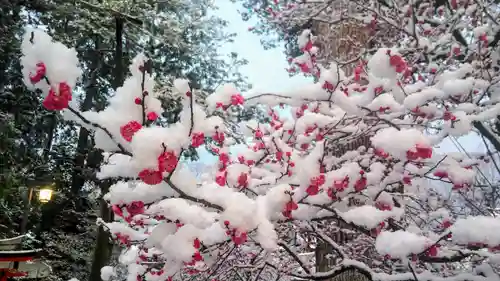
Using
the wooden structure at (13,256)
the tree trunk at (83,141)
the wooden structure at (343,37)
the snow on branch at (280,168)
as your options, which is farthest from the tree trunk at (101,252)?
the wooden structure at (343,37)

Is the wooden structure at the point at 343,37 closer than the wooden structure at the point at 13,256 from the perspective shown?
Yes

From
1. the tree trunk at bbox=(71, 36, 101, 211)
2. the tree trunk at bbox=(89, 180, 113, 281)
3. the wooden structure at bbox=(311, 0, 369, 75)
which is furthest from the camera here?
the tree trunk at bbox=(71, 36, 101, 211)

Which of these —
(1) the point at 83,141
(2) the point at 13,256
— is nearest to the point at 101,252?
(2) the point at 13,256

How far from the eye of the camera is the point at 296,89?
2.56 meters

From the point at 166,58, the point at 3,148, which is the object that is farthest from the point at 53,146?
the point at 166,58

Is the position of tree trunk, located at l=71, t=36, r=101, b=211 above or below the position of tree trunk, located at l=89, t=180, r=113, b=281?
above

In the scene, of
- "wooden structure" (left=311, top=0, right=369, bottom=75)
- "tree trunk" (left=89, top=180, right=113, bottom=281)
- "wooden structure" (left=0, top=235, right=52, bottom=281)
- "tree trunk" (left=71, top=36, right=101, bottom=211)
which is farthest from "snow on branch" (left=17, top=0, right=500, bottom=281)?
"tree trunk" (left=71, top=36, right=101, bottom=211)

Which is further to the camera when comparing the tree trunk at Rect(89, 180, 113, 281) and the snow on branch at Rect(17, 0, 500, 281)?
the tree trunk at Rect(89, 180, 113, 281)

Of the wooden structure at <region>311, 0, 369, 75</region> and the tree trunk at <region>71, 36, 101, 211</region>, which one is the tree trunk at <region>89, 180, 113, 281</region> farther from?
the wooden structure at <region>311, 0, 369, 75</region>

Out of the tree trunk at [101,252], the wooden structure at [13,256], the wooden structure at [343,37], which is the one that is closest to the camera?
the wooden structure at [343,37]

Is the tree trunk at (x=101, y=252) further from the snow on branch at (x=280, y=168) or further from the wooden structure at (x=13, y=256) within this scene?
the snow on branch at (x=280, y=168)

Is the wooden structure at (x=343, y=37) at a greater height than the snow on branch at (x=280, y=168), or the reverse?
the wooden structure at (x=343, y=37)

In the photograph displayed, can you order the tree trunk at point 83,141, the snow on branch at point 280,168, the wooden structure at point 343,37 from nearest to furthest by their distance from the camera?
the snow on branch at point 280,168 → the wooden structure at point 343,37 → the tree trunk at point 83,141

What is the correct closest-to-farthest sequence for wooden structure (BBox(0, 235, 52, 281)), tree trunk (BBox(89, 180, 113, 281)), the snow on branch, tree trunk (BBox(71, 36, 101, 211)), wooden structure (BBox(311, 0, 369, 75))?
the snow on branch → wooden structure (BBox(311, 0, 369, 75)) → wooden structure (BBox(0, 235, 52, 281)) → tree trunk (BBox(89, 180, 113, 281)) → tree trunk (BBox(71, 36, 101, 211))
